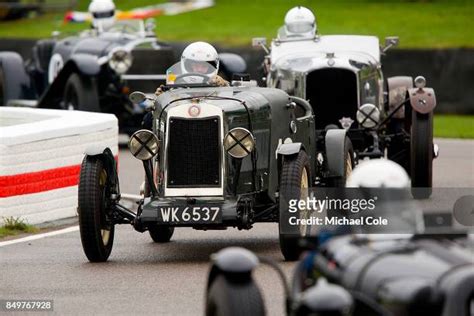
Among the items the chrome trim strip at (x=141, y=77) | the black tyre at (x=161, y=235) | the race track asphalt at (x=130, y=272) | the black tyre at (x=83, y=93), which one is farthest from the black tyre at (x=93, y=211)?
the chrome trim strip at (x=141, y=77)

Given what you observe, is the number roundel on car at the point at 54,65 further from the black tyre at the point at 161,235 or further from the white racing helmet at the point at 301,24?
the black tyre at the point at 161,235

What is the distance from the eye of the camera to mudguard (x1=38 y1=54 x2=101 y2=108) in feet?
78.6

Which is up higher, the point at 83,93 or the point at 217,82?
the point at 217,82

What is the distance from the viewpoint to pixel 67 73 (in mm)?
24484

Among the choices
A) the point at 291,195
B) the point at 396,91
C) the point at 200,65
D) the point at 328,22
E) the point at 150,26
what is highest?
the point at 200,65

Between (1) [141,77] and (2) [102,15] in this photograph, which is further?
(2) [102,15]

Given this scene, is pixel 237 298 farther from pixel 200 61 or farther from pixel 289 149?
pixel 200 61

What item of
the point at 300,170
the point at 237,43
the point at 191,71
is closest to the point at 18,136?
the point at 191,71

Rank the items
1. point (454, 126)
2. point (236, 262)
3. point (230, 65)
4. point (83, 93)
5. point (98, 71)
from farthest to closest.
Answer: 1. point (454, 126)
2. point (230, 65)
3. point (98, 71)
4. point (83, 93)
5. point (236, 262)

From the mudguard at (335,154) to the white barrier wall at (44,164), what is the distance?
7.13 ft

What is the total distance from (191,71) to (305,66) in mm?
4407

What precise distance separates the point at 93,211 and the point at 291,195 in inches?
62.2

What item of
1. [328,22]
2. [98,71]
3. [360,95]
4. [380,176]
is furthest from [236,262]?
[328,22]

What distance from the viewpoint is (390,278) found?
731 cm
